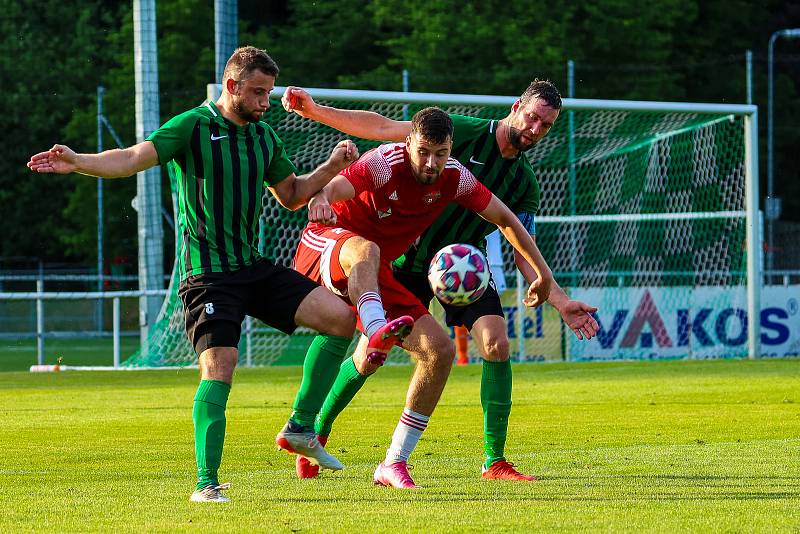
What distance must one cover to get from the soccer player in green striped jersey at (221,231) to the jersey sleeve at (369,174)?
16cm

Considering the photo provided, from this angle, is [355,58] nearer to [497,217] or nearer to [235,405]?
[235,405]

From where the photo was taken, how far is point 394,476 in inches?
272

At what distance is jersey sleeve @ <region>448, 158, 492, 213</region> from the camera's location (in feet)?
23.5

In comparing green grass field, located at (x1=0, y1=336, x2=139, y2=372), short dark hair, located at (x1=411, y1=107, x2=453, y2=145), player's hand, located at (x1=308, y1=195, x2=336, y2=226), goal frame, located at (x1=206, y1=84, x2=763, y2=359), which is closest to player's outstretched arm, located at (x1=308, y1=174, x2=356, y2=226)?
player's hand, located at (x1=308, y1=195, x2=336, y2=226)

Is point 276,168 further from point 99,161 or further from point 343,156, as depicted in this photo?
point 99,161

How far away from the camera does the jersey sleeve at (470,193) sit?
23.5ft

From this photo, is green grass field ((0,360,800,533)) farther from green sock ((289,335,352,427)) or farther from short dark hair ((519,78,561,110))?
short dark hair ((519,78,561,110))

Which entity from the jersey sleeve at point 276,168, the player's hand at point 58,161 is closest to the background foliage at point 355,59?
the jersey sleeve at point 276,168

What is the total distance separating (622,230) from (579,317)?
1548 centimetres

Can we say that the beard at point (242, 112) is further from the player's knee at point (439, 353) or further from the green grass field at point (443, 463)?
the green grass field at point (443, 463)

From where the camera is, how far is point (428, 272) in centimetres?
770

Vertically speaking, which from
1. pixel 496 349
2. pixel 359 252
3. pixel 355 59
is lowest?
pixel 496 349

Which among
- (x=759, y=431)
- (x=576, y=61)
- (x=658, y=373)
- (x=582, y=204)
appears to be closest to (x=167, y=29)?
(x=576, y=61)

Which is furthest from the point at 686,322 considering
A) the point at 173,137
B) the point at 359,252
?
the point at 173,137
